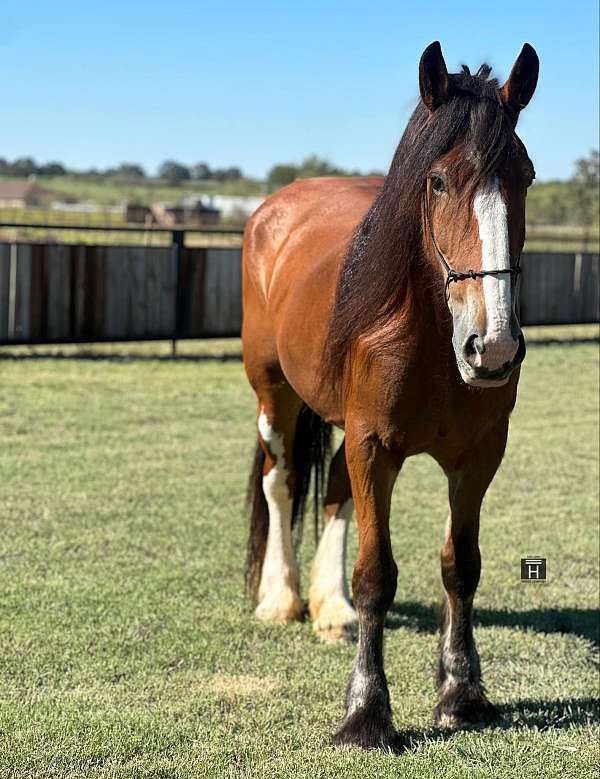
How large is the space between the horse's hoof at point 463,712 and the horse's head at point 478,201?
4.65 ft

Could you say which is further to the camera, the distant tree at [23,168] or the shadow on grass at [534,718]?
the distant tree at [23,168]

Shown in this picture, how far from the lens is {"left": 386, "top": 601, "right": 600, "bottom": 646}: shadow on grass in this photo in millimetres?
4934

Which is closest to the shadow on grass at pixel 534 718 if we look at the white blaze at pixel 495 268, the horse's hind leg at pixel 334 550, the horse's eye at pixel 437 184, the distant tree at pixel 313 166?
the horse's hind leg at pixel 334 550

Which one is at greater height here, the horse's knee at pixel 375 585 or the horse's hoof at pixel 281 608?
the horse's knee at pixel 375 585

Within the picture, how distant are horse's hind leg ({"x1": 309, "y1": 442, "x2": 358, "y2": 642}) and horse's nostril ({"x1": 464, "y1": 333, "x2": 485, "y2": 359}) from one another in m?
1.98

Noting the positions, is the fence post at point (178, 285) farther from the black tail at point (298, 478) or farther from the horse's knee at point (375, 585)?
the horse's knee at point (375, 585)

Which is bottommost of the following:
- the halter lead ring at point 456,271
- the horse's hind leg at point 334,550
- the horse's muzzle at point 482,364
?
the horse's hind leg at point 334,550

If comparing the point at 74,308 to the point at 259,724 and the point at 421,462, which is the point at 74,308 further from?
the point at 259,724

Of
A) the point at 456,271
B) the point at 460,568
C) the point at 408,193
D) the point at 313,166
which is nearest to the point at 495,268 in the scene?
the point at 456,271

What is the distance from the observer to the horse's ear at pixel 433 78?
319cm

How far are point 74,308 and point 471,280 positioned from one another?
9.79 m

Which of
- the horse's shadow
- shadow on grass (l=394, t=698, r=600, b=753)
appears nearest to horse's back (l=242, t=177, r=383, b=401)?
the horse's shadow

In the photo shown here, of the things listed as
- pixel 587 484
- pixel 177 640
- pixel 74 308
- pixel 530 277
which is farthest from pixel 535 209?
pixel 177 640

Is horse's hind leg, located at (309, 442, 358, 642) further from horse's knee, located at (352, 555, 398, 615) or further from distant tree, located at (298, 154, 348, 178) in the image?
distant tree, located at (298, 154, 348, 178)
